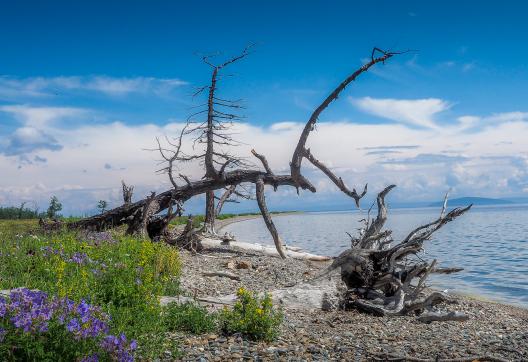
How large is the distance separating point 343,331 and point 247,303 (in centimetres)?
175

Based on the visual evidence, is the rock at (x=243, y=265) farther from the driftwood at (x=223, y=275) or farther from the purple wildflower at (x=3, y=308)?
the purple wildflower at (x=3, y=308)

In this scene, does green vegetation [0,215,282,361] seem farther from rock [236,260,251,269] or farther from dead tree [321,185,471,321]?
dead tree [321,185,471,321]

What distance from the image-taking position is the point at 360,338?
7.85 m

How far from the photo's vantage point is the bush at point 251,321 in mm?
6984

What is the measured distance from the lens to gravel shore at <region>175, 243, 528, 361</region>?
6613mm

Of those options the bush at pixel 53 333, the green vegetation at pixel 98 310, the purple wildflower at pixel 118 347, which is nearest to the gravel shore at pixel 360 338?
the green vegetation at pixel 98 310

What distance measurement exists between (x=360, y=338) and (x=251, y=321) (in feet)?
5.95

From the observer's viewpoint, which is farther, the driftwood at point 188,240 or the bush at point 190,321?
the driftwood at point 188,240

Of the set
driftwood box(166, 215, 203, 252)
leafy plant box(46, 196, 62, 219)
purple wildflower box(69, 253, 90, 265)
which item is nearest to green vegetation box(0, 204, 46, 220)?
leafy plant box(46, 196, 62, 219)

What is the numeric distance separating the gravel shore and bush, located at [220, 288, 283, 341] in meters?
0.15

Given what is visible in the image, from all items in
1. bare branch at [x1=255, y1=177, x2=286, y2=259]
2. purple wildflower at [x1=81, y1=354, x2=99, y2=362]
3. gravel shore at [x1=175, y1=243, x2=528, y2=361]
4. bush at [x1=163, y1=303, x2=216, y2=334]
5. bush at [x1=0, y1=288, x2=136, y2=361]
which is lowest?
gravel shore at [x1=175, y1=243, x2=528, y2=361]

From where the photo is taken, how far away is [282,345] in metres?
6.99

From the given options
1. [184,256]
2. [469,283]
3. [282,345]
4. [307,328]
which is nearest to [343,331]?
[307,328]

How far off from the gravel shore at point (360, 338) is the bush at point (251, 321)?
0.49ft
